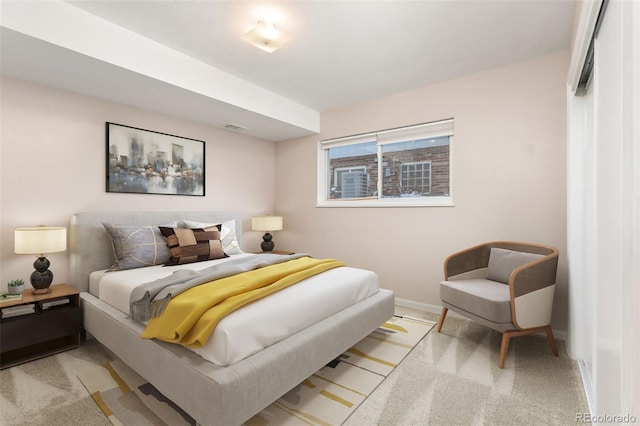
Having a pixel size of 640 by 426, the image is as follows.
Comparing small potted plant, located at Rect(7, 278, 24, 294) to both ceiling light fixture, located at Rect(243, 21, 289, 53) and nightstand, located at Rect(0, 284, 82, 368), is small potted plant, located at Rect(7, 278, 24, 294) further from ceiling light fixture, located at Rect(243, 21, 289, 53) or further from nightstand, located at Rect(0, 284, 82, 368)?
ceiling light fixture, located at Rect(243, 21, 289, 53)

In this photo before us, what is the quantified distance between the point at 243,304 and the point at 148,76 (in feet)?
6.79

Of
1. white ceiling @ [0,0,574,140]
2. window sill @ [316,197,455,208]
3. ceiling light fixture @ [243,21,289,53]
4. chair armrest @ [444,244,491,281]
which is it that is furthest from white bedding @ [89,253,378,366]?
ceiling light fixture @ [243,21,289,53]

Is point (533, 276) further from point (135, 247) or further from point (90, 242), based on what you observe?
point (90, 242)

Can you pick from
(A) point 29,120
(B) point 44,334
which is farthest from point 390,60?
(B) point 44,334

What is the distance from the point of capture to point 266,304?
1.82 m

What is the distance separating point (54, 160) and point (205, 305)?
2.28 meters

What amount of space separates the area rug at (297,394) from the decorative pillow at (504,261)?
1045 millimetres

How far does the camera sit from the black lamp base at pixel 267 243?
4426 millimetres

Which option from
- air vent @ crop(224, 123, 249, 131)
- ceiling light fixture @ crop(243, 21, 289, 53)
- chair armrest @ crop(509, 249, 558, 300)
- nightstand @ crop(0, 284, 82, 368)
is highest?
ceiling light fixture @ crop(243, 21, 289, 53)

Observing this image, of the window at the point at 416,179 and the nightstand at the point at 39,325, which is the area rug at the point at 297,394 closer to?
the nightstand at the point at 39,325

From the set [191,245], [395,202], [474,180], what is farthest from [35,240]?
[474,180]

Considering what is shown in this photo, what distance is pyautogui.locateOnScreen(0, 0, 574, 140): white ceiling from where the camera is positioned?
210 cm

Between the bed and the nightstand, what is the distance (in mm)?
110

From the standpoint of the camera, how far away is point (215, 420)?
1.37m
